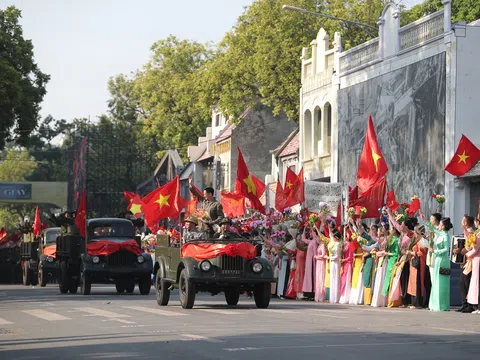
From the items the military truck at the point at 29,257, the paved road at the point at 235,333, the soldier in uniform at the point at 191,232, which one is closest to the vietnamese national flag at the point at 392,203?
the paved road at the point at 235,333

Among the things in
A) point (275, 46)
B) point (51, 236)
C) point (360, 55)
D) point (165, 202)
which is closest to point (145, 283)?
point (165, 202)

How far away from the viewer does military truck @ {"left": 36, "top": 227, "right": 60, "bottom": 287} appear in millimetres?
40469

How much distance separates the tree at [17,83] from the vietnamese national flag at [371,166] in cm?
2275

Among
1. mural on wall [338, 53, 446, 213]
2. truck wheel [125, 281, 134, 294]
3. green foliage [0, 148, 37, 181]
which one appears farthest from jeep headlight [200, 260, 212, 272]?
green foliage [0, 148, 37, 181]

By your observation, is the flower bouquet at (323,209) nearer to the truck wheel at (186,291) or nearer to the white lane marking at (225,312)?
the truck wheel at (186,291)

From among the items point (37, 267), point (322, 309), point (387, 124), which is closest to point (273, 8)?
point (387, 124)

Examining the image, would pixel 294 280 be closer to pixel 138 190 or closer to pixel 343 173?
pixel 343 173

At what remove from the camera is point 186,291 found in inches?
894

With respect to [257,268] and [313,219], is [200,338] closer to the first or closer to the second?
[257,268]

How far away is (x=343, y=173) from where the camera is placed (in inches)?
1969

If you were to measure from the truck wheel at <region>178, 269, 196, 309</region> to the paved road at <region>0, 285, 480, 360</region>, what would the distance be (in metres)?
0.24

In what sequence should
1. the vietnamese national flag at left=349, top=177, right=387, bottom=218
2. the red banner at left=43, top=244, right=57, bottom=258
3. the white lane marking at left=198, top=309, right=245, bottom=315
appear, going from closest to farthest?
the white lane marking at left=198, top=309, right=245, bottom=315, the vietnamese national flag at left=349, top=177, right=387, bottom=218, the red banner at left=43, top=244, right=57, bottom=258

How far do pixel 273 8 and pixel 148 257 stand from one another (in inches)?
1148

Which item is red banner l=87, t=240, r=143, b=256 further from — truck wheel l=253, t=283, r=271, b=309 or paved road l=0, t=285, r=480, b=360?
truck wheel l=253, t=283, r=271, b=309
